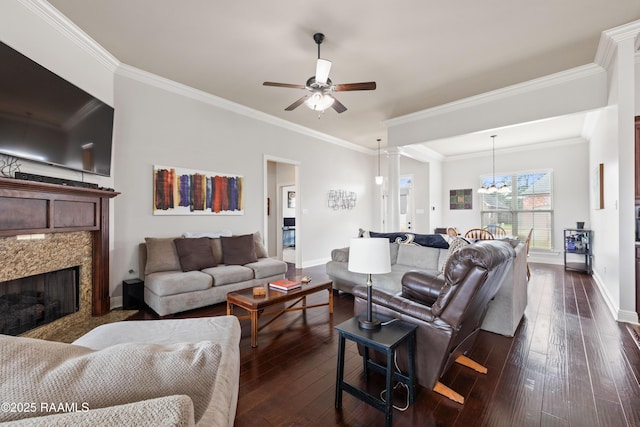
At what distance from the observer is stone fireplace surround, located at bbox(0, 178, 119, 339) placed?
89.5 inches

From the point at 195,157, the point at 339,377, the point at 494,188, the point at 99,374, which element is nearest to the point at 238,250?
the point at 195,157

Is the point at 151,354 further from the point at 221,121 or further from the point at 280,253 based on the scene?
the point at 280,253

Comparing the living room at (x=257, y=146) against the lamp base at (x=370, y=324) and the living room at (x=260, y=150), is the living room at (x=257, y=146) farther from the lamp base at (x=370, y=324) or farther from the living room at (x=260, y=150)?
the lamp base at (x=370, y=324)

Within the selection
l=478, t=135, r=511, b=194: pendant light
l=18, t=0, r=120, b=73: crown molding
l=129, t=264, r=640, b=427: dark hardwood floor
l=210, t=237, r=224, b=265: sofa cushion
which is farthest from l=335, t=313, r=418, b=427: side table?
l=478, t=135, r=511, b=194: pendant light

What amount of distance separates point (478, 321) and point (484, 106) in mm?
3815

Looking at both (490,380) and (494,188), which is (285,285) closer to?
(490,380)

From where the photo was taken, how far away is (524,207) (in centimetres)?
721

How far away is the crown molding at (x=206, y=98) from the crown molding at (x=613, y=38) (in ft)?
15.1

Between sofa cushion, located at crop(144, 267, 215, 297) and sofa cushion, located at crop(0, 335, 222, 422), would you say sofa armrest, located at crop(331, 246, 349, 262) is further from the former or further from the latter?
sofa cushion, located at crop(0, 335, 222, 422)

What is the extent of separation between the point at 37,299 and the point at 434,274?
13.6 feet

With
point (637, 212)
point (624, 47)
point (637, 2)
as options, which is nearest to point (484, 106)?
point (624, 47)

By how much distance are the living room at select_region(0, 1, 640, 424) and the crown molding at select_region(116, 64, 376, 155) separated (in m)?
0.01

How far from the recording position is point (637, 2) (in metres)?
2.62

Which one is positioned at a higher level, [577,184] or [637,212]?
[577,184]
